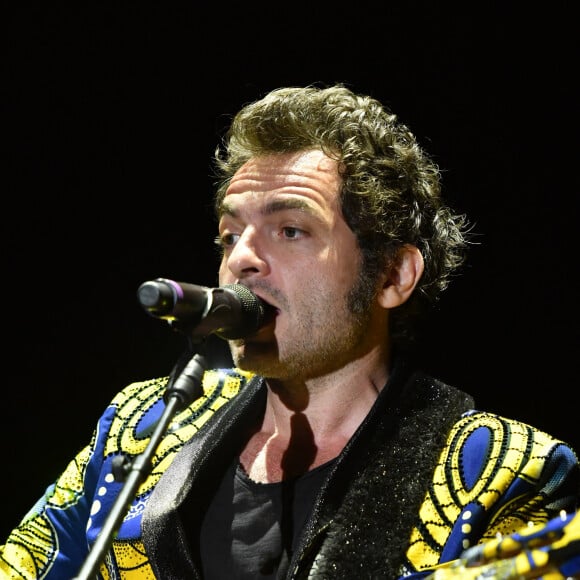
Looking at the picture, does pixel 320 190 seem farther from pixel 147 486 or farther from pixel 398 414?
pixel 147 486

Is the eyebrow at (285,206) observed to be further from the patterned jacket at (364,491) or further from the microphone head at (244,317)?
the patterned jacket at (364,491)

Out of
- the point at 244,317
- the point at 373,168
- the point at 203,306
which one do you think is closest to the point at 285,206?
the point at 373,168

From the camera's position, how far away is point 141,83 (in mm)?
2729

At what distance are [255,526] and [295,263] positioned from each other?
1.95 ft

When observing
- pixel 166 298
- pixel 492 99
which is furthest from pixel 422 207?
pixel 166 298

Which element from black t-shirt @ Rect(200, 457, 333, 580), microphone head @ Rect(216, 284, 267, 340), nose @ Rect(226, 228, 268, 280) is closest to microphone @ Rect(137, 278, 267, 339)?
microphone head @ Rect(216, 284, 267, 340)

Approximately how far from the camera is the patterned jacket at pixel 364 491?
159 centimetres

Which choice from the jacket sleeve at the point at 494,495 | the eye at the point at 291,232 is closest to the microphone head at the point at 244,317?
the eye at the point at 291,232

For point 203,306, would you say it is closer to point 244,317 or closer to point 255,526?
point 244,317

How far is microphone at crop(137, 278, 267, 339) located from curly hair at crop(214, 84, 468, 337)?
497 millimetres

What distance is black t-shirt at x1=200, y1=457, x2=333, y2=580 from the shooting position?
1.69 meters

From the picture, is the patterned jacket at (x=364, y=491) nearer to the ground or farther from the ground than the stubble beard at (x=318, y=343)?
nearer to the ground

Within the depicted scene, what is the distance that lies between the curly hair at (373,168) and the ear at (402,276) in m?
0.03

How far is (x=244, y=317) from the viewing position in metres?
1.52
